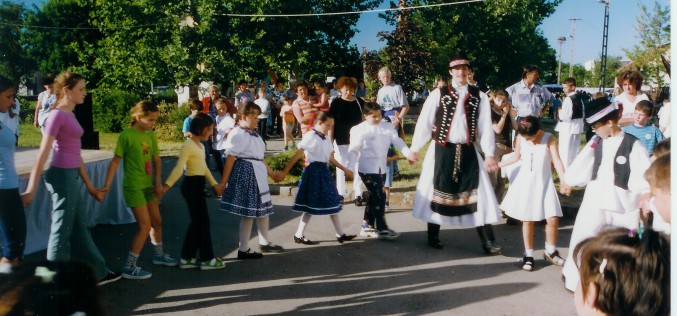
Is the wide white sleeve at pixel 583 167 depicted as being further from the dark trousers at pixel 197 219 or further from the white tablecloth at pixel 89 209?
the white tablecloth at pixel 89 209

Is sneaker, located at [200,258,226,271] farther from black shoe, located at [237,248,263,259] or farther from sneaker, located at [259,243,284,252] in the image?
sneaker, located at [259,243,284,252]

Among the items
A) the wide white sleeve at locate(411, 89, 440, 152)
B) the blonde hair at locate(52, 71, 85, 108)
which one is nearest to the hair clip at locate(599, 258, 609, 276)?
the blonde hair at locate(52, 71, 85, 108)

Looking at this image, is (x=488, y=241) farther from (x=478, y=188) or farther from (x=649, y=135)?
(x=649, y=135)

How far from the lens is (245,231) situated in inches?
243

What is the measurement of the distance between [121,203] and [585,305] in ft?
21.6

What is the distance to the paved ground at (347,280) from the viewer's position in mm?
4844

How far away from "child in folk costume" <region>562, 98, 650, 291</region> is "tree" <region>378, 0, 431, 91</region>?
1798cm

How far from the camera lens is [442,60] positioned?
25.4m

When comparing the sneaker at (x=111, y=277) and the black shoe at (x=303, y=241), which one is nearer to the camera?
the sneaker at (x=111, y=277)

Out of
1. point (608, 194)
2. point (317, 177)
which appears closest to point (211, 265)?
point (317, 177)

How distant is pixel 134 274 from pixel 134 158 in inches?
40.5

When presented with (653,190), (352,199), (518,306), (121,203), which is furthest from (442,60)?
(653,190)

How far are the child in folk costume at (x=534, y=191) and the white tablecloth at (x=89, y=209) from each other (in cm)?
451

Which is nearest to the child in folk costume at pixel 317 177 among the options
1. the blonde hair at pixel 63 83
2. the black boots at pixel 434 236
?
the black boots at pixel 434 236
